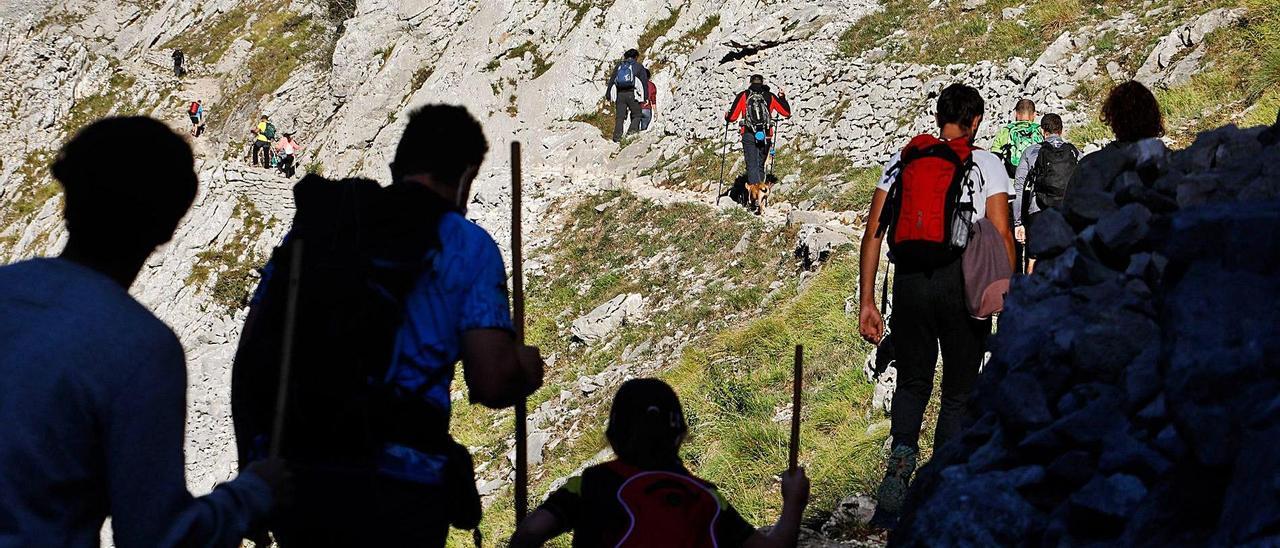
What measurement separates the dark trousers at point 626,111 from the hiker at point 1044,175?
16264 millimetres

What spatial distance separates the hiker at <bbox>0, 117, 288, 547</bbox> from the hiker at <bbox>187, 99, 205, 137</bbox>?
45200mm

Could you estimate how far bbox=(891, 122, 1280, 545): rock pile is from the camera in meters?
3.44

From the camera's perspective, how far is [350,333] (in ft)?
11.1

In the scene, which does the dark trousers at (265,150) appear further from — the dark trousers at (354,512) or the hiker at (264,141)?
the dark trousers at (354,512)

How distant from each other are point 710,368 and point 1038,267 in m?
7.85

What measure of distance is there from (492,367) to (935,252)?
3332mm

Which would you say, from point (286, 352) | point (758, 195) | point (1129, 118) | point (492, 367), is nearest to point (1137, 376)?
point (492, 367)

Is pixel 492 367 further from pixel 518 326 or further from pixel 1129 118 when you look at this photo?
pixel 1129 118

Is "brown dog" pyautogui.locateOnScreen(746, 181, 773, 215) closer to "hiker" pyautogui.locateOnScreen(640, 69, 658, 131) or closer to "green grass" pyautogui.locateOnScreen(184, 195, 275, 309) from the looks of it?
"hiker" pyautogui.locateOnScreen(640, 69, 658, 131)

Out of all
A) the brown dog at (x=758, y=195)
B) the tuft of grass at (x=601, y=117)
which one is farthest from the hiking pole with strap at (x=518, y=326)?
the tuft of grass at (x=601, y=117)

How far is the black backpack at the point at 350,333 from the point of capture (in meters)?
3.39

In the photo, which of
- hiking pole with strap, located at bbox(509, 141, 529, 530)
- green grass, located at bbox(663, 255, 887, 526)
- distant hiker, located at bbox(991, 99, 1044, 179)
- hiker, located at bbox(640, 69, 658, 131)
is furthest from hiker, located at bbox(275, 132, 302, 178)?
hiking pole with strap, located at bbox(509, 141, 529, 530)

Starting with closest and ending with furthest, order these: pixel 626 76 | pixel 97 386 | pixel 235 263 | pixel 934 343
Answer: pixel 97 386, pixel 934 343, pixel 626 76, pixel 235 263

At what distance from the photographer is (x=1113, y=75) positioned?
19.6 m
